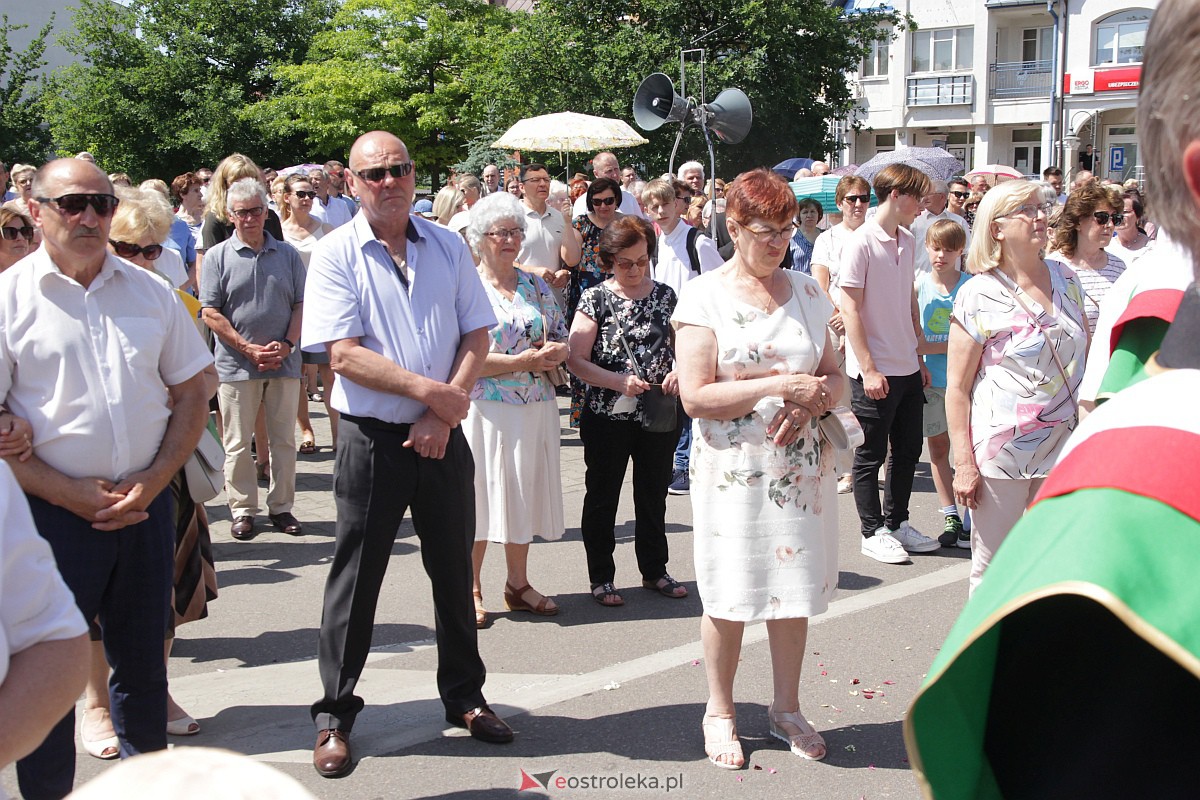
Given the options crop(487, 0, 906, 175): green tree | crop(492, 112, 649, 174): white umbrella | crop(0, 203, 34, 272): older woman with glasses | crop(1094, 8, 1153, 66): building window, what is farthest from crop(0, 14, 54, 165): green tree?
crop(1094, 8, 1153, 66): building window

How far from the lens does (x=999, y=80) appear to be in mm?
48375

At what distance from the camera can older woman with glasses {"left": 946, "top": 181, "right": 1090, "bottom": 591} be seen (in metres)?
4.72

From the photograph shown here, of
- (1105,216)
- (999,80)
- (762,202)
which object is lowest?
(1105,216)

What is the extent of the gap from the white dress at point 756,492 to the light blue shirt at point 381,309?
0.89m

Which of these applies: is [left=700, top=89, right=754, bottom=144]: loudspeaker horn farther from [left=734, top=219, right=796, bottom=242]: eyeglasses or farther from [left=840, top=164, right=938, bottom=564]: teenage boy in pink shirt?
[left=734, top=219, right=796, bottom=242]: eyeglasses

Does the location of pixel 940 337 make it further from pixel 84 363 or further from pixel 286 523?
pixel 84 363

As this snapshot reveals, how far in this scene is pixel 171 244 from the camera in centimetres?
906

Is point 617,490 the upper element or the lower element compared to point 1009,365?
lower

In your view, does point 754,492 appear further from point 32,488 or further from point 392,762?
point 32,488

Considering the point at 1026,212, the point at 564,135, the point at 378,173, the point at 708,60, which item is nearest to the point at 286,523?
the point at 378,173

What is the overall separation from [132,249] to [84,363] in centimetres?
221

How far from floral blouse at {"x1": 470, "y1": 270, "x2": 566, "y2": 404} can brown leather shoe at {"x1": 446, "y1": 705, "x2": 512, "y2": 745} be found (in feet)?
5.60

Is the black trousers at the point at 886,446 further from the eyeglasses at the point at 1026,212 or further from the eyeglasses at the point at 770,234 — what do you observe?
the eyeglasses at the point at 770,234

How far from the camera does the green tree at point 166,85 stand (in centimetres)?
4672
